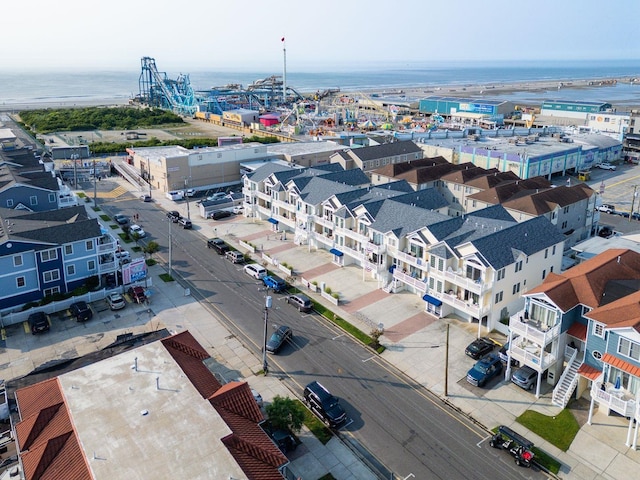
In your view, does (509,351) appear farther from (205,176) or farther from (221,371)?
(205,176)

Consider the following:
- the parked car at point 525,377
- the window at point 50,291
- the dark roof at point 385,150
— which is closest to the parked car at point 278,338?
the parked car at point 525,377

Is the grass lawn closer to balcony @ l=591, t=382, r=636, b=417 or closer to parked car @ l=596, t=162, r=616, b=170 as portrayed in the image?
balcony @ l=591, t=382, r=636, b=417

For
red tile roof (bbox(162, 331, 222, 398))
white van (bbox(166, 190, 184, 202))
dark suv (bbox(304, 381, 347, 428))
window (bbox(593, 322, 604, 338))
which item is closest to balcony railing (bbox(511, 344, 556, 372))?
window (bbox(593, 322, 604, 338))

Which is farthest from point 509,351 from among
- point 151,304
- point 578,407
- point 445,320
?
point 151,304

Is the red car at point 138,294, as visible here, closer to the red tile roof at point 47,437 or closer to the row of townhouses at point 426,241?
the red tile roof at point 47,437

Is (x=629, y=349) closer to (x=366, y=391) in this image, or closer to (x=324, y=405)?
(x=366, y=391)

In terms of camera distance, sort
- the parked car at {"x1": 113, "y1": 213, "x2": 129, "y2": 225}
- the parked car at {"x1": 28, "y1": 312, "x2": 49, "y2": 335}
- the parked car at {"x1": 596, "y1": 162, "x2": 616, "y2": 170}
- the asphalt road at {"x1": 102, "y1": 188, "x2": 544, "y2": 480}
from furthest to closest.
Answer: the parked car at {"x1": 596, "y1": 162, "x2": 616, "y2": 170} < the parked car at {"x1": 113, "y1": 213, "x2": 129, "y2": 225} < the parked car at {"x1": 28, "y1": 312, "x2": 49, "y2": 335} < the asphalt road at {"x1": 102, "y1": 188, "x2": 544, "y2": 480}
